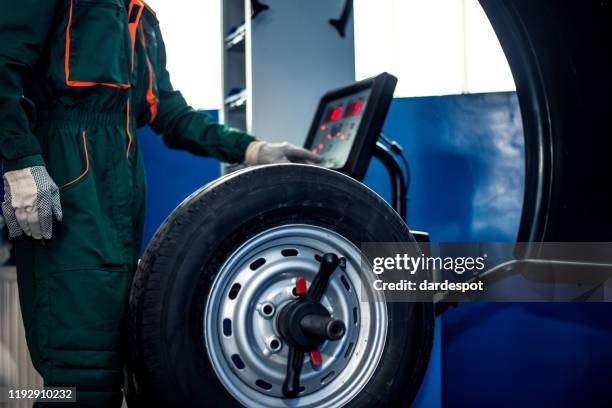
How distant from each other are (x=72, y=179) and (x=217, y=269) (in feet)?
1.35

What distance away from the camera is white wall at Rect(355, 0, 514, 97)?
3.09 metres

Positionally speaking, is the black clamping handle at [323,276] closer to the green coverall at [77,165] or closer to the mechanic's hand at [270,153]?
the green coverall at [77,165]

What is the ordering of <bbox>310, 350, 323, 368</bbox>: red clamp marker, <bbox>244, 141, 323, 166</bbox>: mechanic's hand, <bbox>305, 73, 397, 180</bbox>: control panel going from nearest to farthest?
<bbox>310, 350, 323, 368</bbox>: red clamp marker → <bbox>244, 141, 323, 166</bbox>: mechanic's hand → <bbox>305, 73, 397, 180</bbox>: control panel

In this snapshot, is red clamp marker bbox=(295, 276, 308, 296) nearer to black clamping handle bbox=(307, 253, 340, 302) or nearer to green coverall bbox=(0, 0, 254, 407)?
black clamping handle bbox=(307, 253, 340, 302)

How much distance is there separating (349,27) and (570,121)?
68.9 inches

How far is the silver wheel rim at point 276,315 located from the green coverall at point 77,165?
0.29 metres

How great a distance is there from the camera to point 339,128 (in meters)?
1.99

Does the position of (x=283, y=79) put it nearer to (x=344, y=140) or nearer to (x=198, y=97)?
(x=198, y=97)

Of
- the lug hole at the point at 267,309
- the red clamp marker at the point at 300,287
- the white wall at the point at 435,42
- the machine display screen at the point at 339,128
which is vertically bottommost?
the lug hole at the point at 267,309

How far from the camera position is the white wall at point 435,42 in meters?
3.09

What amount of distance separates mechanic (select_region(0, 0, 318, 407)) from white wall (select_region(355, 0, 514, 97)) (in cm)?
192

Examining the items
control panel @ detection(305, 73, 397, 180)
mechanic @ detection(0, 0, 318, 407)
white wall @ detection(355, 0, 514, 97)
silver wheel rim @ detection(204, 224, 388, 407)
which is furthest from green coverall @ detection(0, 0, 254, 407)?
white wall @ detection(355, 0, 514, 97)

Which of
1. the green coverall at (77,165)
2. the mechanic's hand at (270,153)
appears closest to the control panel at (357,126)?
the mechanic's hand at (270,153)

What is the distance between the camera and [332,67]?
314cm
